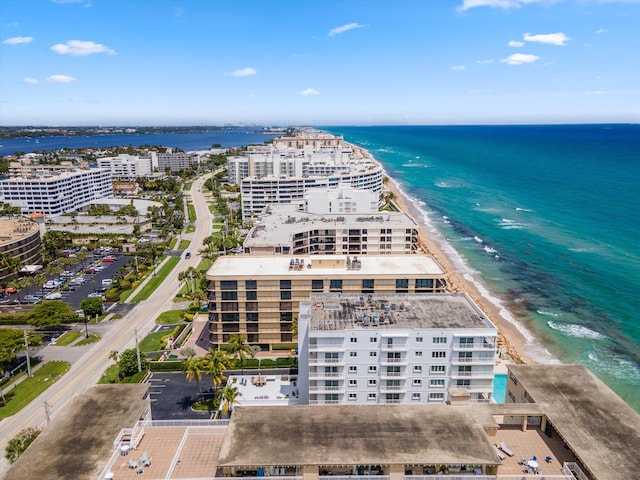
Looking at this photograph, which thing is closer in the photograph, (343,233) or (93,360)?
(93,360)

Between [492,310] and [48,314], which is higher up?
[48,314]

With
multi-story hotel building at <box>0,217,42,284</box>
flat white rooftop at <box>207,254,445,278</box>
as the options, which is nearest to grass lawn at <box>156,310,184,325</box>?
flat white rooftop at <box>207,254,445,278</box>

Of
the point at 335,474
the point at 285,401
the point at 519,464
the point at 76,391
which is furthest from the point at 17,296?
the point at 519,464

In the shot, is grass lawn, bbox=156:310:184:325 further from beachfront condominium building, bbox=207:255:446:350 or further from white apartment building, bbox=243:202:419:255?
white apartment building, bbox=243:202:419:255

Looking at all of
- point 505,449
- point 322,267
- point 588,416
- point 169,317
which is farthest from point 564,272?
point 169,317

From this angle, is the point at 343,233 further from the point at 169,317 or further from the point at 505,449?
the point at 505,449

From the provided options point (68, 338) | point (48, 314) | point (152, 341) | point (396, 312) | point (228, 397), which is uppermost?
point (396, 312)
